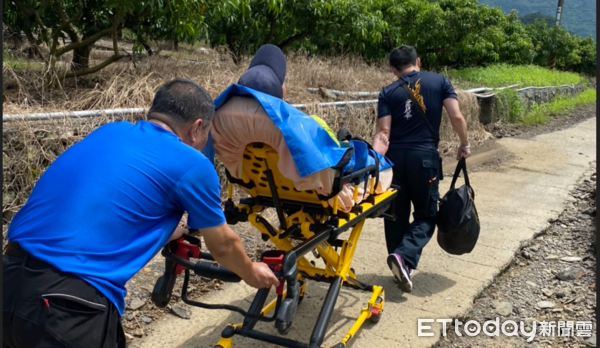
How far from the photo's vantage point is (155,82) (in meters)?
6.57

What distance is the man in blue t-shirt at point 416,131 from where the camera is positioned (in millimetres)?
4656

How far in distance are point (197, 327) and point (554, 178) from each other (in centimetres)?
680

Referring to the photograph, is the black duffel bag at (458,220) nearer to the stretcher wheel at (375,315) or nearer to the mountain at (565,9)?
the stretcher wheel at (375,315)

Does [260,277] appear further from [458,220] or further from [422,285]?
[422,285]

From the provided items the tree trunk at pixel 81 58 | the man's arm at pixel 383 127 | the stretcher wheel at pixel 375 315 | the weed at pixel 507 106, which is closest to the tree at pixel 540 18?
the weed at pixel 507 106

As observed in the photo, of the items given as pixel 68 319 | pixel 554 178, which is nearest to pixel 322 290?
pixel 68 319

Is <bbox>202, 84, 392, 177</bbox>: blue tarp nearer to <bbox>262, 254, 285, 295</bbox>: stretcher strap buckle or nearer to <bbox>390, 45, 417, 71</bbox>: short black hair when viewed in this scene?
<bbox>262, 254, 285, 295</bbox>: stretcher strap buckle

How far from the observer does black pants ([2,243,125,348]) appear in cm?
207

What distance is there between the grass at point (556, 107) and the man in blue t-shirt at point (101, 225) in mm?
13249

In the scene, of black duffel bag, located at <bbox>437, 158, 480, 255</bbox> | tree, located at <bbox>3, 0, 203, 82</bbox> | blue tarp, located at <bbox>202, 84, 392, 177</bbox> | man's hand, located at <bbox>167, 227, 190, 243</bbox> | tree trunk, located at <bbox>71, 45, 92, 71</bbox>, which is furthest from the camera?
tree trunk, located at <bbox>71, 45, 92, 71</bbox>

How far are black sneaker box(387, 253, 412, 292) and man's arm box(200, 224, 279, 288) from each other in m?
1.92

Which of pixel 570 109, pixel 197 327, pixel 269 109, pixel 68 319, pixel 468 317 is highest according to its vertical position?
pixel 269 109

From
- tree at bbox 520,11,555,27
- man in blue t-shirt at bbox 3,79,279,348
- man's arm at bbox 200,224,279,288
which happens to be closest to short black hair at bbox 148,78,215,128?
man in blue t-shirt at bbox 3,79,279,348

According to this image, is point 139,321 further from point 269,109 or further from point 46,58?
point 46,58
